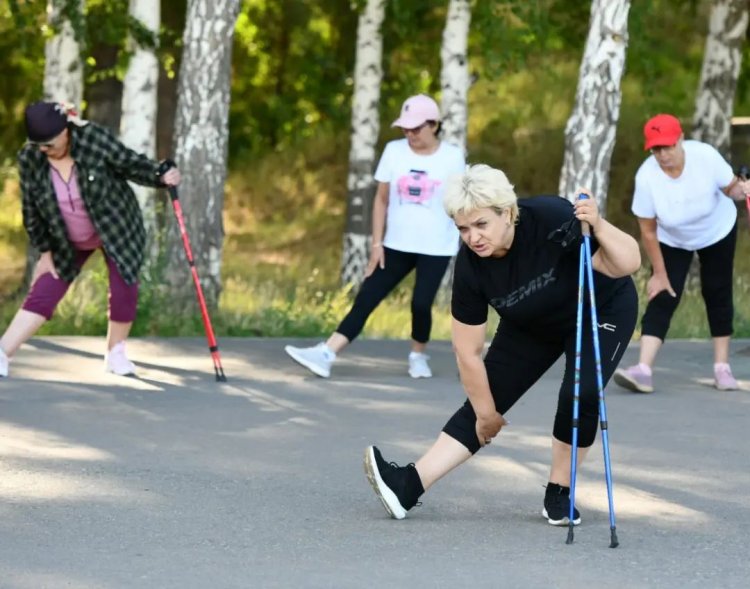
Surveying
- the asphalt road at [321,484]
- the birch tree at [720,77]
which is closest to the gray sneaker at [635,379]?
the asphalt road at [321,484]

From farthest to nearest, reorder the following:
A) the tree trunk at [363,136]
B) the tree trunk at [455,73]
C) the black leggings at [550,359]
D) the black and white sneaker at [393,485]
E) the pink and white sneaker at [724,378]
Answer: the tree trunk at [363,136]
the tree trunk at [455,73]
the pink and white sneaker at [724,378]
the black and white sneaker at [393,485]
the black leggings at [550,359]

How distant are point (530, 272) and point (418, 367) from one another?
471 centimetres

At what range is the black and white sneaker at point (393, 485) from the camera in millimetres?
7470

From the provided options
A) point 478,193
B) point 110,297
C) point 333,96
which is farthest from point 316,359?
point 333,96

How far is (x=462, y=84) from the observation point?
61.0 ft

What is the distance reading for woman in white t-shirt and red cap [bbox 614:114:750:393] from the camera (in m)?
10.7

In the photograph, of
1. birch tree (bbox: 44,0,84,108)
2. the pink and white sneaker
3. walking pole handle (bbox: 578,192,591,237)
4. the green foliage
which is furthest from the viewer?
the green foliage

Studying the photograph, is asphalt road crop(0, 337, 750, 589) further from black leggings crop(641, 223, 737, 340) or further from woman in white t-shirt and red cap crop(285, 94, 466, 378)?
black leggings crop(641, 223, 737, 340)

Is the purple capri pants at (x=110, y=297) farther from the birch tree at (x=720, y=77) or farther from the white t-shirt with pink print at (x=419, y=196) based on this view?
the birch tree at (x=720, y=77)

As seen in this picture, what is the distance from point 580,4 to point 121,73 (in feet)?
23.5

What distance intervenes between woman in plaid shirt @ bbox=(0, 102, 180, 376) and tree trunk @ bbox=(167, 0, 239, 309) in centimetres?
308

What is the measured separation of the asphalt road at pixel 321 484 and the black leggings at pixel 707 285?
0.42 meters

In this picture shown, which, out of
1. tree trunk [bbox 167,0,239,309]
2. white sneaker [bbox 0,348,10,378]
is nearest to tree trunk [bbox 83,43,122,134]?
tree trunk [bbox 167,0,239,309]

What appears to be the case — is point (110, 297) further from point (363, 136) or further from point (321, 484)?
point (363, 136)
